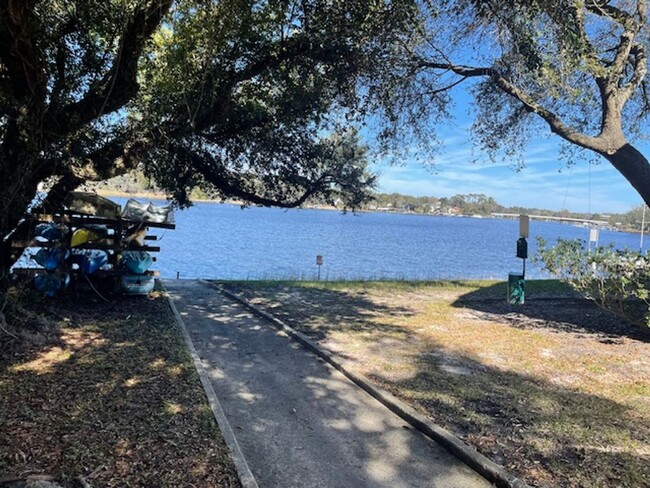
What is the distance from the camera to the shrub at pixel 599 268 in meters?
8.14

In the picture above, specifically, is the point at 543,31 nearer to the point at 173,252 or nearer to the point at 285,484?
the point at 285,484

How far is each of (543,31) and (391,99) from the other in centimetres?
346

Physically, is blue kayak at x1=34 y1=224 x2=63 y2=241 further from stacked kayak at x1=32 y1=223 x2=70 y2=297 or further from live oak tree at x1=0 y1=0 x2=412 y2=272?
live oak tree at x1=0 y1=0 x2=412 y2=272

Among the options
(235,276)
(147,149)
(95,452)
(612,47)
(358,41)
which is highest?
(612,47)

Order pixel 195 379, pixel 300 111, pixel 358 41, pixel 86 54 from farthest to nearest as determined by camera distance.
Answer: pixel 300 111 < pixel 358 41 < pixel 86 54 < pixel 195 379

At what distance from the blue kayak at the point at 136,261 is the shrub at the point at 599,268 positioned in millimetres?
8493

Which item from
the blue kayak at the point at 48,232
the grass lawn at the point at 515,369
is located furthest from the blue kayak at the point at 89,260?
the grass lawn at the point at 515,369

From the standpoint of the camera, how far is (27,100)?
246 inches

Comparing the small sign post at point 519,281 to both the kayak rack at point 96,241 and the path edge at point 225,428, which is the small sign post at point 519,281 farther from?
the kayak rack at point 96,241

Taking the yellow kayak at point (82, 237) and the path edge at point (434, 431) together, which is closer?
the path edge at point (434, 431)

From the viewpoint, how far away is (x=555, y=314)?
11289 millimetres

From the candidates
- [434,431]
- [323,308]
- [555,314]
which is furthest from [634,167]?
[434,431]

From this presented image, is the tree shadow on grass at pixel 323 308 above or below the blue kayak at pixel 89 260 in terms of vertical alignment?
below

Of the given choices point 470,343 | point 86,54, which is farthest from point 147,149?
point 470,343
